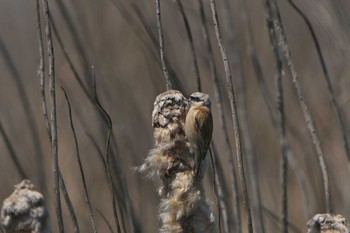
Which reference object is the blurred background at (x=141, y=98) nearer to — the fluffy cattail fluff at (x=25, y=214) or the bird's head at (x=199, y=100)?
the bird's head at (x=199, y=100)

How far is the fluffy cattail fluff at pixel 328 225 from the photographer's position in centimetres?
136

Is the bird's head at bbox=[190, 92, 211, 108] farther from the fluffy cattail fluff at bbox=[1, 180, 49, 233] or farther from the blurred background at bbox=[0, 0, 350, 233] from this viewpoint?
the fluffy cattail fluff at bbox=[1, 180, 49, 233]

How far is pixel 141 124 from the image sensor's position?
8.34 ft

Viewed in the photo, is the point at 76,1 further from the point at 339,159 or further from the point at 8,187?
the point at 339,159

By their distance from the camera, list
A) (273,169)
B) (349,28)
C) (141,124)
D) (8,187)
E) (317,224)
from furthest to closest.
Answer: (273,169) → (141,124) → (8,187) → (349,28) → (317,224)

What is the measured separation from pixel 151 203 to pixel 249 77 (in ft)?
3.97

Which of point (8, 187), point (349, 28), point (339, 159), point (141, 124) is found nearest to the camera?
point (349, 28)

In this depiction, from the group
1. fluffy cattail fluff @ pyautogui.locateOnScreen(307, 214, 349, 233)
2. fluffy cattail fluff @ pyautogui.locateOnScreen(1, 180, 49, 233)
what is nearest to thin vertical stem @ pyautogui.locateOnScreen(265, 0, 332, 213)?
fluffy cattail fluff @ pyautogui.locateOnScreen(307, 214, 349, 233)

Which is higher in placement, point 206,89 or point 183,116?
point 206,89

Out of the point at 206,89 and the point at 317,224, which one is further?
the point at 206,89

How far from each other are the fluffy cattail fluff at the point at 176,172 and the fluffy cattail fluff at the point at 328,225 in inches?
7.3

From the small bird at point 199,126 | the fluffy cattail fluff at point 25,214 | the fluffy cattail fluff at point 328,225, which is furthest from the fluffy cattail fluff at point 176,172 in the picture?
the fluffy cattail fluff at point 25,214

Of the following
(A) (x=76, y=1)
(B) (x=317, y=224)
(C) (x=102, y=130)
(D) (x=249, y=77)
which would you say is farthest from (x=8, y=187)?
(D) (x=249, y=77)

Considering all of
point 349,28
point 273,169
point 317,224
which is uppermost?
point 349,28
